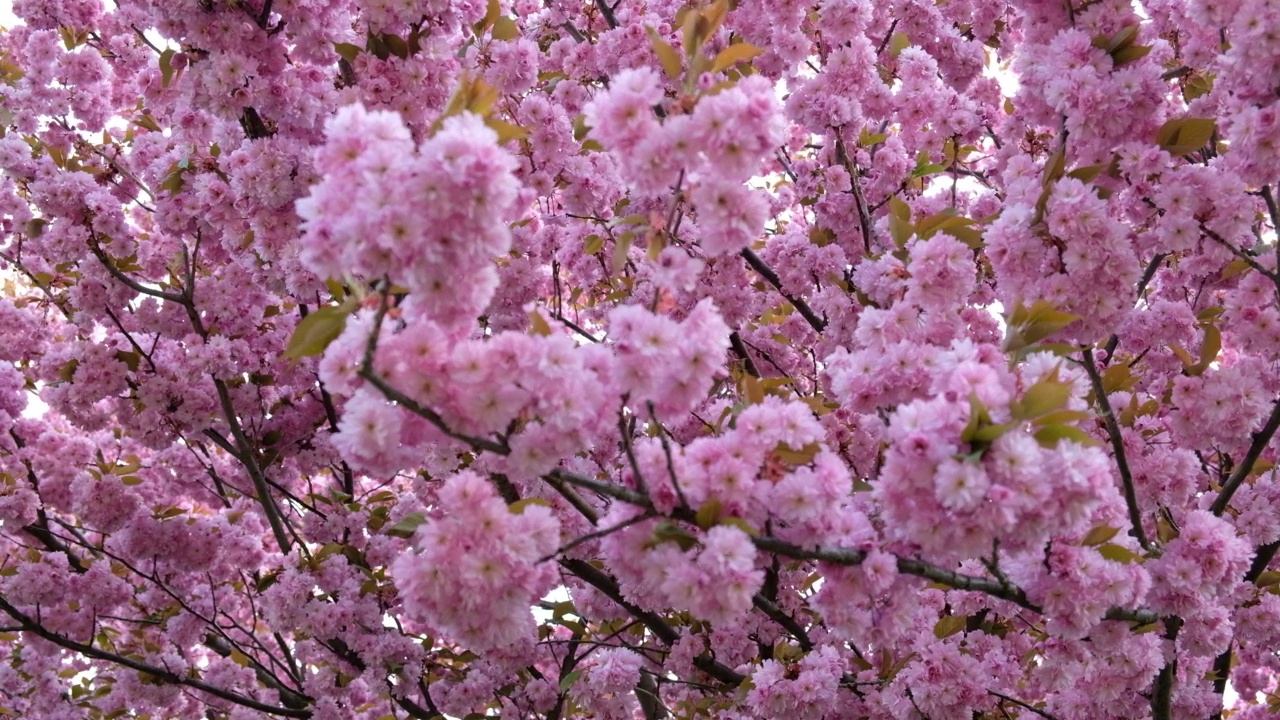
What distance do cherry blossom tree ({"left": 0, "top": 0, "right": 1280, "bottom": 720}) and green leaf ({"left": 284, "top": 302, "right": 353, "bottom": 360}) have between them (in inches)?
0.5

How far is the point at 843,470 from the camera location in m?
2.19

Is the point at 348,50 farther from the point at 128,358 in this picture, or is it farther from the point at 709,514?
the point at 709,514

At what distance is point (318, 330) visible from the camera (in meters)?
2.03

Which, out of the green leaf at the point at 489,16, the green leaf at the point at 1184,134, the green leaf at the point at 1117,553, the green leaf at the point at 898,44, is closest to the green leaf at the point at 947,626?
the green leaf at the point at 1117,553

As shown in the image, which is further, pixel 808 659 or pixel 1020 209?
pixel 808 659

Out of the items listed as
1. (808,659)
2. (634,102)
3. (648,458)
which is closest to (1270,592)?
(808,659)

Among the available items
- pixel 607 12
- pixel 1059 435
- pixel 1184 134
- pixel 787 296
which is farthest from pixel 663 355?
pixel 607 12

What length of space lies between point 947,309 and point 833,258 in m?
1.85

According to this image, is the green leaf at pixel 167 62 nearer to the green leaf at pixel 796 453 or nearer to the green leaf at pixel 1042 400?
the green leaf at pixel 796 453

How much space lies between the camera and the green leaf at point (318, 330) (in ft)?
6.64

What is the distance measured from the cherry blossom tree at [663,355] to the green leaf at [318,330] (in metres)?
0.01

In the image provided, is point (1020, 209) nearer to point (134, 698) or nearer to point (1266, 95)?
point (1266, 95)

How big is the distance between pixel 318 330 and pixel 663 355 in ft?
2.36

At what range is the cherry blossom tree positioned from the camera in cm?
201
